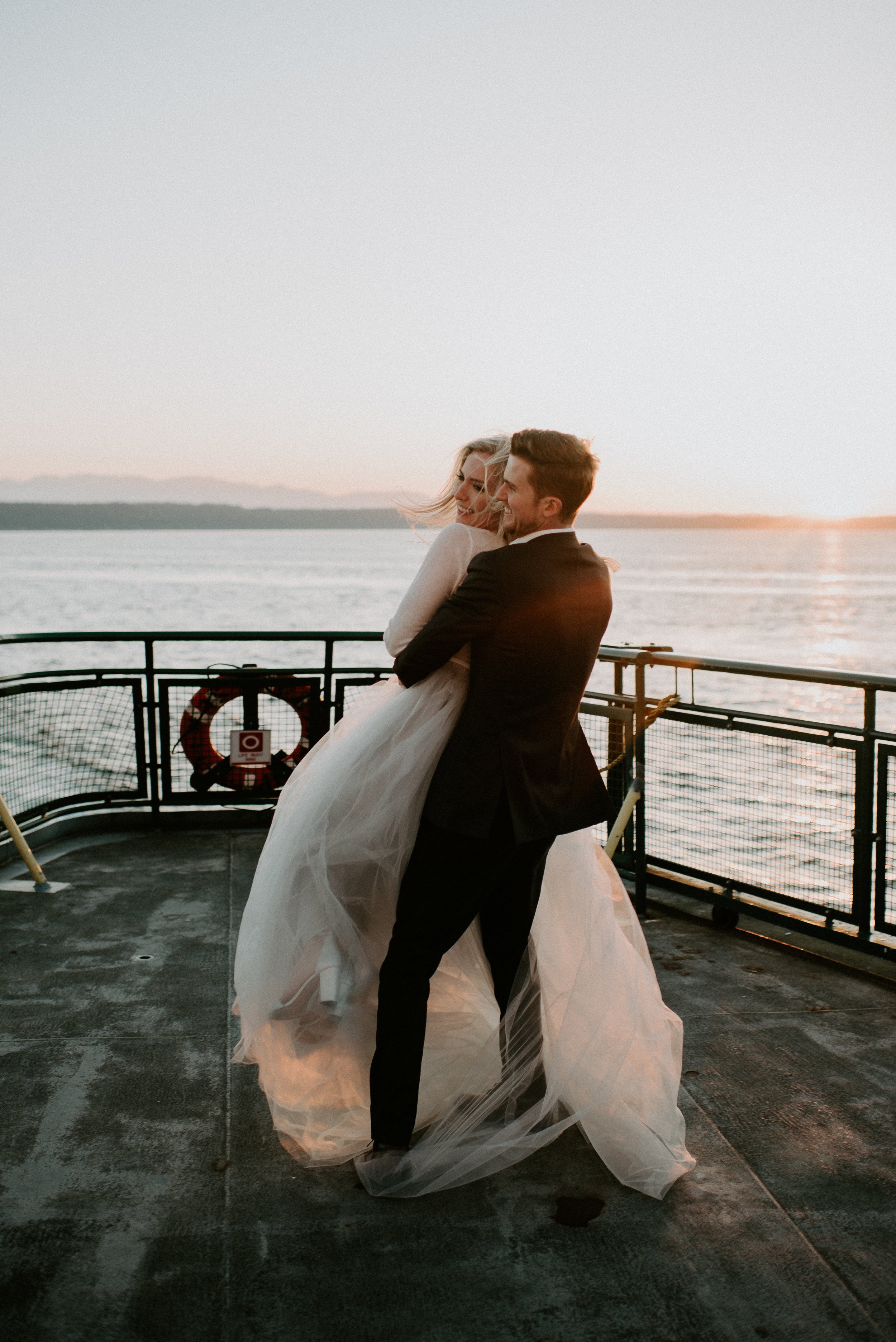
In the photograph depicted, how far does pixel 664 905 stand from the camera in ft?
16.0

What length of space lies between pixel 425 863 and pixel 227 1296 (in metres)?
1.04

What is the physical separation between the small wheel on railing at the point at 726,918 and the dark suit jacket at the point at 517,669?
226cm

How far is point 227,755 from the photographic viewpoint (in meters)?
6.31

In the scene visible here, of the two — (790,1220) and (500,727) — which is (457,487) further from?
(790,1220)

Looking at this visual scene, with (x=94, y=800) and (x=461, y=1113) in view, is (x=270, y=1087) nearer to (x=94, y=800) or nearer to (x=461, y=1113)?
(x=461, y=1113)

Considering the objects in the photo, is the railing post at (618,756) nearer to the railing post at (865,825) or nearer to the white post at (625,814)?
the white post at (625,814)

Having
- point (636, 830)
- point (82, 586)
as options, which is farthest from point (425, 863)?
point (82, 586)

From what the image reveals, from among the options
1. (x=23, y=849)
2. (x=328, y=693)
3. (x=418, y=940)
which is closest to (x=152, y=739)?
(x=328, y=693)

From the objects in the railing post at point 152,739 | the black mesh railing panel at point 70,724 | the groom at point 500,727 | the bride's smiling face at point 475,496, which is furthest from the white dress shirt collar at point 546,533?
the railing post at point 152,739

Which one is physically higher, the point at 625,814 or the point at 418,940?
the point at 418,940

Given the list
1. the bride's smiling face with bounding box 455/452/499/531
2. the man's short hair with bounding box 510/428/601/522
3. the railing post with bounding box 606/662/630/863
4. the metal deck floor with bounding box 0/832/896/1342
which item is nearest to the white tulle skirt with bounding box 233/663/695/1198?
the metal deck floor with bounding box 0/832/896/1342

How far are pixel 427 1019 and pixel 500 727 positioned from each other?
866mm

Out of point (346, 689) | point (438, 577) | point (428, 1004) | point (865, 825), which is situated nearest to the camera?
point (438, 577)

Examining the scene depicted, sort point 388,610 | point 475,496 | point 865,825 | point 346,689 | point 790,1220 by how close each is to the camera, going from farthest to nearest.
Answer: point 388,610 < point 346,689 < point 865,825 < point 475,496 < point 790,1220
